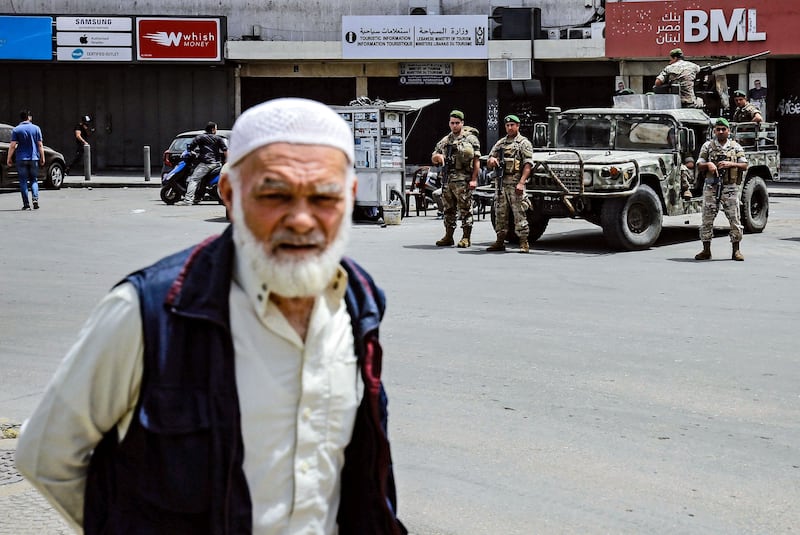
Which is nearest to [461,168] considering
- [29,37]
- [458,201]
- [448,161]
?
[448,161]

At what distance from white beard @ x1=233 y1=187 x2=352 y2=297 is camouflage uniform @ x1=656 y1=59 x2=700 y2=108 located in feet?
61.0

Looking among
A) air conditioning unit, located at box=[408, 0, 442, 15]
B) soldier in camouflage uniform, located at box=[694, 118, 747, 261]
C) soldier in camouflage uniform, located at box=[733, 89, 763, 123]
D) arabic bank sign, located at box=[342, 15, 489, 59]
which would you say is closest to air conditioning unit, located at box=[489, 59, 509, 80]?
arabic bank sign, located at box=[342, 15, 489, 59]

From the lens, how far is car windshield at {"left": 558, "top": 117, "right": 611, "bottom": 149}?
18.5 metres

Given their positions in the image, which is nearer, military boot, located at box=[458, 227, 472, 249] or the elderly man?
the elderly man

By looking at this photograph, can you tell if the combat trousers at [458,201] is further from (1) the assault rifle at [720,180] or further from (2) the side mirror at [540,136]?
(1) the assault rifle at [720,180]

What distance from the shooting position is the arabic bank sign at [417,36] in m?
35.2

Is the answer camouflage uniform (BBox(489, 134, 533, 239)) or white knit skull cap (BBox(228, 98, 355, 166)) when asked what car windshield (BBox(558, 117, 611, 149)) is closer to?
camouflage uniform (BBox(489, 134, 533, 239))

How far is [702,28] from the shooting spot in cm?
3291

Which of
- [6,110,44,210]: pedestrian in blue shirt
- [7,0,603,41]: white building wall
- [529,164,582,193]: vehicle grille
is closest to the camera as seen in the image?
[529,164,582,193]: vehicle grille

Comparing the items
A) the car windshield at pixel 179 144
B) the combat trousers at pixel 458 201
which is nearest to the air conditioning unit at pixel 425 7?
the car windshield at pixel 179 144

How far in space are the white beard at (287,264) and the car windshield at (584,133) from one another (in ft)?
53.6

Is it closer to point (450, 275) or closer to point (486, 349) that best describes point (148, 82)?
point (450, 275)

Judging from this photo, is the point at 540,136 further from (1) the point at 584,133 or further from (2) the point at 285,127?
(2) the point at 285,127

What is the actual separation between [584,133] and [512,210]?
8.44 feet
